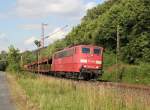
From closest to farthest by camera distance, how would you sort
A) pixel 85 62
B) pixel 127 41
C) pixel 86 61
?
1. pixel 85 62
2. pixel 86 61
3. pixel 127 41

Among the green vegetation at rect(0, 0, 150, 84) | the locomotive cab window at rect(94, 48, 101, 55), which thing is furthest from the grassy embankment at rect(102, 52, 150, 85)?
the locomotive cab window at rect(94, 48, 101, 55)

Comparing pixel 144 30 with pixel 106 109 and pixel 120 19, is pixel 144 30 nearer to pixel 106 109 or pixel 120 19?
pixel 120 19

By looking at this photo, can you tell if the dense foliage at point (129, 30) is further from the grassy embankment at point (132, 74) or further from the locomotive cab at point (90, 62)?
the locomotive cab at point (90, 62)

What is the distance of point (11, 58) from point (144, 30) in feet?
62.5

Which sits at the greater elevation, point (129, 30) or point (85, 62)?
point (129, 30)

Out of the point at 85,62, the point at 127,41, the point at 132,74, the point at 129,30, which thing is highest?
the point at 129,30

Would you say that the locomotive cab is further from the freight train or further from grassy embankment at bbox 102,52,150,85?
grassy embankment at bbox 102,52,150,85

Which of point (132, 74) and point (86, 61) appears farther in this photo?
point (132, 74)

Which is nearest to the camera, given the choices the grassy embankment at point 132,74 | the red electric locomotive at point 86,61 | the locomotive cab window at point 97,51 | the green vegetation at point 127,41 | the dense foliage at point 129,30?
the red electric locomotive at point 86,61

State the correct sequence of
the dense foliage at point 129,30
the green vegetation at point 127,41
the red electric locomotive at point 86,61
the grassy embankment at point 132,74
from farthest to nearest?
the dense foliage at point 129,30 → the green vegetation at point 127,41 → the grassy embankment at point 132,74 → the red electric locomotive at point 86,61

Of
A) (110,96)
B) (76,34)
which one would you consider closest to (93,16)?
(76,34)

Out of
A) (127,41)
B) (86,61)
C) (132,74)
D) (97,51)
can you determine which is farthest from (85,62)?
(127,41)

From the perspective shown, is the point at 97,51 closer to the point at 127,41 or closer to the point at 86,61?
the point at 86,61

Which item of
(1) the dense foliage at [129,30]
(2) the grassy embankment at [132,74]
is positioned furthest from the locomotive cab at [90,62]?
(1) the dense foliage at [129,30]
